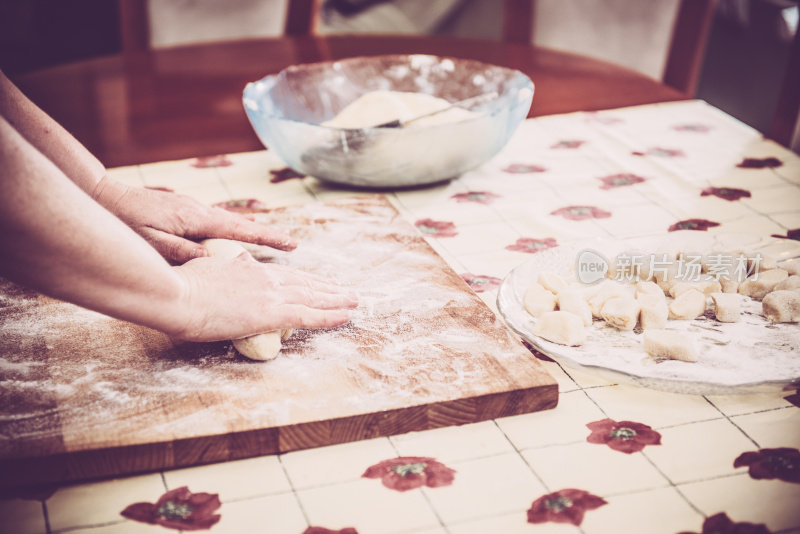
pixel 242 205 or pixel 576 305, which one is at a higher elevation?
pixel 576 305

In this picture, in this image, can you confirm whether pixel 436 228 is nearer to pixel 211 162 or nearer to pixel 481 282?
pixel 481 282

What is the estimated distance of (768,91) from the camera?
4590 millimetres

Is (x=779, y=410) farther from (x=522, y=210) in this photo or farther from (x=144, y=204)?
(x=144, y=204)

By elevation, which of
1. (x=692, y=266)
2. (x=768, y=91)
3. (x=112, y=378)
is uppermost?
(x=692, y=266)

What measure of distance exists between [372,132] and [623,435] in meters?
0.74

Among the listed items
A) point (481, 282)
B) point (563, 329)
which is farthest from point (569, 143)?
point (563, 329)

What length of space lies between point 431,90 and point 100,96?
0.80 meters

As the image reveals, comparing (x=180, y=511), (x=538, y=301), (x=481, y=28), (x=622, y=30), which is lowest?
(x=481, y=28)

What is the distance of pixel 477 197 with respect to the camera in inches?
62.0

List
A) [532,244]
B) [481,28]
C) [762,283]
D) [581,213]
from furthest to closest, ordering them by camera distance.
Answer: [481,28]
[581,213]
[532,244]
[762,283]

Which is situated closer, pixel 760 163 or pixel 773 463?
pixel 773 463

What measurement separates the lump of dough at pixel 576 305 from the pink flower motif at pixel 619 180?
0.59m

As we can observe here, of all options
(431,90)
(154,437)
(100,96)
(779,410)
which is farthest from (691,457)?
(100,96)

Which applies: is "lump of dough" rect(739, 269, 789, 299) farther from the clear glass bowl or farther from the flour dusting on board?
the clear glass bowl
